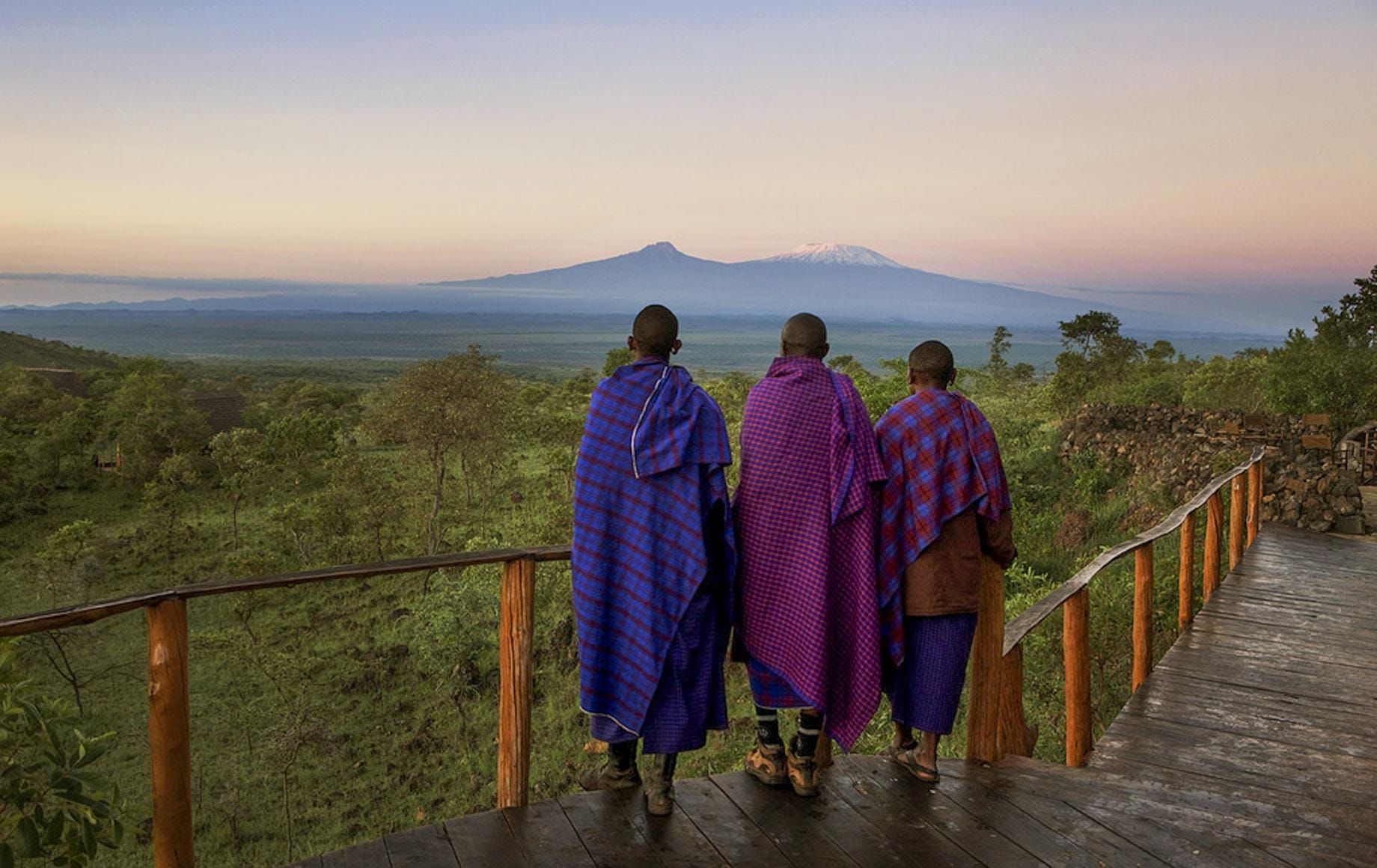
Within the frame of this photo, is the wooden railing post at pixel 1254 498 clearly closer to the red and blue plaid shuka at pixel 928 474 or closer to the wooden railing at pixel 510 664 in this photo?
the wooden railing at pixel 510 664

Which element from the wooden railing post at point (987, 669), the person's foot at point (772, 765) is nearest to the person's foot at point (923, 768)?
the wooden railing post at point (987, 669)

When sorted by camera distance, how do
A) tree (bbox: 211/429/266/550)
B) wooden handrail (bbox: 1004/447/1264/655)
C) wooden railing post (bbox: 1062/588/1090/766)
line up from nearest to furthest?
1. wooden handrail (bbox: 1004/447/1264/655)
2. wooden railing post (bbox: 1062/588/1090/766)
3. tree (bbox: 211/429/266/550)

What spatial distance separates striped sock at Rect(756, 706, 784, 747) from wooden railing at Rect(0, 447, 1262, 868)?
289 mm

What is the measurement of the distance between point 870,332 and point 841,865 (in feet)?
592

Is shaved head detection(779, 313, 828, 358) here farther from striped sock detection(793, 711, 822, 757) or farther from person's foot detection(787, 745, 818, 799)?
person's foot detection(787, 745, 818, 799)

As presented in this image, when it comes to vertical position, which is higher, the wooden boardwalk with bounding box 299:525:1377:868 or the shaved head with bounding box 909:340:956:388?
the shaved head with bounding box 909:340:956:388

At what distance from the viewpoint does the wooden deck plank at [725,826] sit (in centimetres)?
237

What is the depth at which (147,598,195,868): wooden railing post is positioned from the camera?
205 centimetres

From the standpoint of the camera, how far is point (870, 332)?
7003 inches

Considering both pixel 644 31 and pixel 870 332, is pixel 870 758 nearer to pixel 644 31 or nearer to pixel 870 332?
pixel 644 31

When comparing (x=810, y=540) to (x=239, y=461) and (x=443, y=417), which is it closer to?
(x=443, y=417)

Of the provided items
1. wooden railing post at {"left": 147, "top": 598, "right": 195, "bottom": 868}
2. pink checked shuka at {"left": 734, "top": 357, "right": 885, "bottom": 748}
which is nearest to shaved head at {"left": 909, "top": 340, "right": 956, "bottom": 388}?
pink checked shuka at {"left": 734, "top": 357, "right": 885, "bottom": 748}

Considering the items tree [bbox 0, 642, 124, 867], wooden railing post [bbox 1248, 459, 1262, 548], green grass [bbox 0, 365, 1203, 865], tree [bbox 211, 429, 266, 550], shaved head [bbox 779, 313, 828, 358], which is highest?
shaved head [bbox 779, 313, 828, 358]

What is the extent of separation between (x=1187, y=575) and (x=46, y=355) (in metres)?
60.7
